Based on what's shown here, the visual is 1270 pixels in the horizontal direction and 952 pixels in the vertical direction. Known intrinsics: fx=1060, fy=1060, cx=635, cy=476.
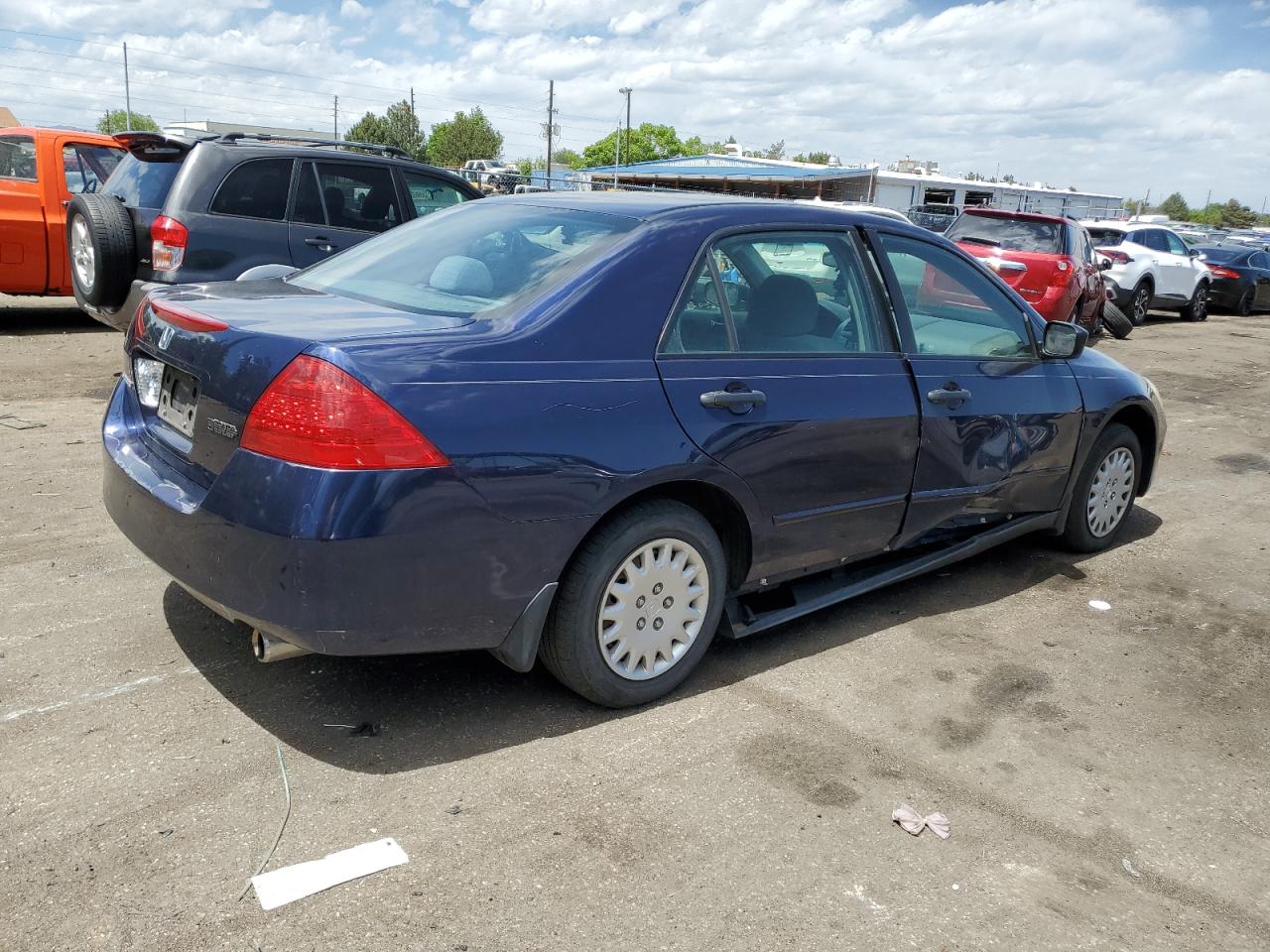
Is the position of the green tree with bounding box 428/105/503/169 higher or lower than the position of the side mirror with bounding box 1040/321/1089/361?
higher

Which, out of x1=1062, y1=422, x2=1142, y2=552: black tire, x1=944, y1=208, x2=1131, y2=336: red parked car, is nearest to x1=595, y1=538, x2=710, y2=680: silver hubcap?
x1=1062, y1=422, x2=1142, y2=552: black tire

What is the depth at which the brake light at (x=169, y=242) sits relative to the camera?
23.4 feet

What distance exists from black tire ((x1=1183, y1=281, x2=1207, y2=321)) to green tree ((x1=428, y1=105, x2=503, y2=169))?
286 ft

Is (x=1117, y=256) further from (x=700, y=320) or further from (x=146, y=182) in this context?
(x=700, y=320)

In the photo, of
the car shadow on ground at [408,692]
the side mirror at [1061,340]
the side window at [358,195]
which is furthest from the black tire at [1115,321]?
the car shadow on ground at [408,692]

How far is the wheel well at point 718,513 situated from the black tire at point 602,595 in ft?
0.09

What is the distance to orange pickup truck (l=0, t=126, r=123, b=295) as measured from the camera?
31.7ft

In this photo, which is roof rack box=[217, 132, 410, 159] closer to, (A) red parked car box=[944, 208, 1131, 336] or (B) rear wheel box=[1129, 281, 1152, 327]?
(A) red parked car box=[944, 208, 1131, 336]

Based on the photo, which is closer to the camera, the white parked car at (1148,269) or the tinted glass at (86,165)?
the tinted glass at (86,165)

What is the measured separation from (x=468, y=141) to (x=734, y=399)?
103 m

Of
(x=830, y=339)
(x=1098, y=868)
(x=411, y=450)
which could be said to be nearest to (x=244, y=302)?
(x=411, y=450)

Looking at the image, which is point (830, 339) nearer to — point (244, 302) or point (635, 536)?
point (635, 536)

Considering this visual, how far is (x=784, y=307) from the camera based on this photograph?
393 cm

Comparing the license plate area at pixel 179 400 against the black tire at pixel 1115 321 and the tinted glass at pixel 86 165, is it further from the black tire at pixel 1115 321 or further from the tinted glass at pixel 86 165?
the black tire at pixel 1115 321
